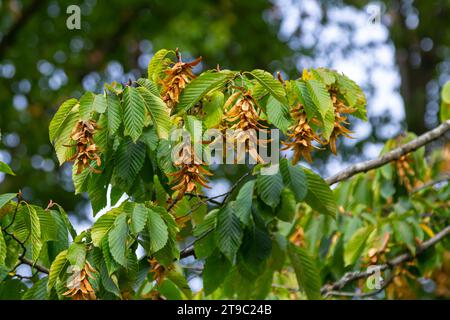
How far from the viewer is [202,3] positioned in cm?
1086

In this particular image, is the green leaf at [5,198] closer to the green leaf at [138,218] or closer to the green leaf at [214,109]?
the green leaf at [138,218]

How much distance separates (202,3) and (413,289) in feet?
21.6

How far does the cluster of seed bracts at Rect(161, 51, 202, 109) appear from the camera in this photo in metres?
3.13

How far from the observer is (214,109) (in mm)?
3127

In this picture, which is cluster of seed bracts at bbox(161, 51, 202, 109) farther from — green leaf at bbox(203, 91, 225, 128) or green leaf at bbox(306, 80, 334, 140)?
green leaf at bbox(306, 80, 334, 140)

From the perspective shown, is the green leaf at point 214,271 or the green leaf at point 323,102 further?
the green leaf at point 214,271

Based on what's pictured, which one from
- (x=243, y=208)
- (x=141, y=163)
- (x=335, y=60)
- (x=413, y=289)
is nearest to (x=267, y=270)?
(x=243, y=208)

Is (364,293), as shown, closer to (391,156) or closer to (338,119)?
(391,156)

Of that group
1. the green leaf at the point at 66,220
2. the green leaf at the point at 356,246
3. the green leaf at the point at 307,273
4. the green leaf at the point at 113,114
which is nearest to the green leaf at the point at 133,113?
the green leaf at the point at 113,114

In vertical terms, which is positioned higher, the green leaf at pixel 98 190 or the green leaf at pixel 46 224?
the green leaf at pixel 98 190

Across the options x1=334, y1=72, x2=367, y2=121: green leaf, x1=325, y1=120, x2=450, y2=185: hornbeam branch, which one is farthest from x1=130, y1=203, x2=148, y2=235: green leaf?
x1=325, y1=120, x2=450, y2=185: hornbeam branch

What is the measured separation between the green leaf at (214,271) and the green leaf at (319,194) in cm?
46

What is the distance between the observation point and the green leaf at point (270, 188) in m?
3.27

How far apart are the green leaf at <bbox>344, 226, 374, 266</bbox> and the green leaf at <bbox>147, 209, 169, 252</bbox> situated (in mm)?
1740
